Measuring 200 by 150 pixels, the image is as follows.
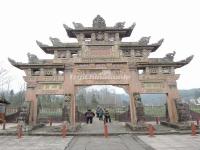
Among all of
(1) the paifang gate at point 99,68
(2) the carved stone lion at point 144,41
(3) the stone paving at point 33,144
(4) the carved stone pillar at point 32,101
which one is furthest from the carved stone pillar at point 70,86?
(2) the carved stone lion at point 144,41

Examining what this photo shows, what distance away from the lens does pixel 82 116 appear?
26.9 metres

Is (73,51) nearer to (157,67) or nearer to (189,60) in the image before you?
(157,67)

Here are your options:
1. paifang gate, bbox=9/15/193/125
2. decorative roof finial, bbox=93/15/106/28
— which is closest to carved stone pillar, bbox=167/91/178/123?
paifang gate, bbox=9/15/193/125

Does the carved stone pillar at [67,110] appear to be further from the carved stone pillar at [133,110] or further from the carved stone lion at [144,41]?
the carved stone lion at [144,41]

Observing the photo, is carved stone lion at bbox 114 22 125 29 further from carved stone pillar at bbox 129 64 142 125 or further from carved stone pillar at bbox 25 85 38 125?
carved stone pillar at bbox 25 85 38 125

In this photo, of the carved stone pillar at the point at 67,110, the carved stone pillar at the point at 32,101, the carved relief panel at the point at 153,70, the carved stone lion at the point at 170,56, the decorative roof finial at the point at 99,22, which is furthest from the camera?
the decorative roof finial at the point at 99,22

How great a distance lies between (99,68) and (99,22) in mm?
4363

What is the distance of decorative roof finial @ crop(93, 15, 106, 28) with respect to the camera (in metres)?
19.8

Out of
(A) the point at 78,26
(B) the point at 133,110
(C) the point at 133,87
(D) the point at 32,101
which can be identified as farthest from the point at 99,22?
(D) the point at 32,101

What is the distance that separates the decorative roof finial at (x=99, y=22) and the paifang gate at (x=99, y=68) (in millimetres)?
241

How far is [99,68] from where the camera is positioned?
727 inches

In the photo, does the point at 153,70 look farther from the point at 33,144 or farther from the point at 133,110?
the point at 33,144

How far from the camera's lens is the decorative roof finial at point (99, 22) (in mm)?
19766

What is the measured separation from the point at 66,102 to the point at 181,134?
27.8ft
